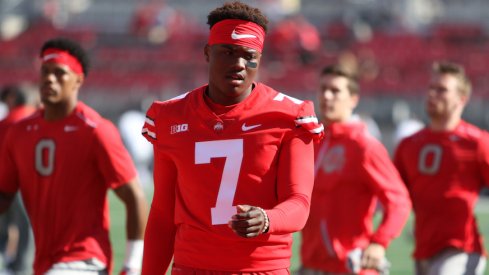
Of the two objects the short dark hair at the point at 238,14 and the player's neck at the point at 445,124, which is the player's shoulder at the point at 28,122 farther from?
the player's neck at the point at 445,124

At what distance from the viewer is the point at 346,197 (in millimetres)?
6934

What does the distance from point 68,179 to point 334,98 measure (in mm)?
2053

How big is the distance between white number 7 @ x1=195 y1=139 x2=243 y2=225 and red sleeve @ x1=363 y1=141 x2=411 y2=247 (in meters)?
2.23

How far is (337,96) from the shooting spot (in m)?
7.28

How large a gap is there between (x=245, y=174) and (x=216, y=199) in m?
0.16

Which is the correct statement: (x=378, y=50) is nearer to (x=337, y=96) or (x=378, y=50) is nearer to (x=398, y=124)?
(x=398, y=124)

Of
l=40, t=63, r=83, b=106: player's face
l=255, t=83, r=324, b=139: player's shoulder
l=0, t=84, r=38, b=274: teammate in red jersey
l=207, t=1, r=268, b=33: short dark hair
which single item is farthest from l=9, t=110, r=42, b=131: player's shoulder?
l=0, t=84, r=38, b=274: teammate in red jersey

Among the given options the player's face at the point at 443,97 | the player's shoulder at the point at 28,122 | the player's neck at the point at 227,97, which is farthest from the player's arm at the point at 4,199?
the player's face at the point at 443,97

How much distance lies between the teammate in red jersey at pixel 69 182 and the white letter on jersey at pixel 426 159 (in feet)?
7.84

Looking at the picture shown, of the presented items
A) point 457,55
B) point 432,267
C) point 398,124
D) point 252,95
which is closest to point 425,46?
point 457,55

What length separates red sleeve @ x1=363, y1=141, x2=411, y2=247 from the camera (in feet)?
21.2

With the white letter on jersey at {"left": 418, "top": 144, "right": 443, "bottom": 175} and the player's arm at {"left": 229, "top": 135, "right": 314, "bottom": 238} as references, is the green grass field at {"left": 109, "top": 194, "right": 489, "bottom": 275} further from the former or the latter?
the player's arm at {"left": 229, "top": 135, "right": 314, "bottom": 238}

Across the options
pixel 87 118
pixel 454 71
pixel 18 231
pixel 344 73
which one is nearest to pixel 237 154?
pixel 87 118

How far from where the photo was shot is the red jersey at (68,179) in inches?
241
